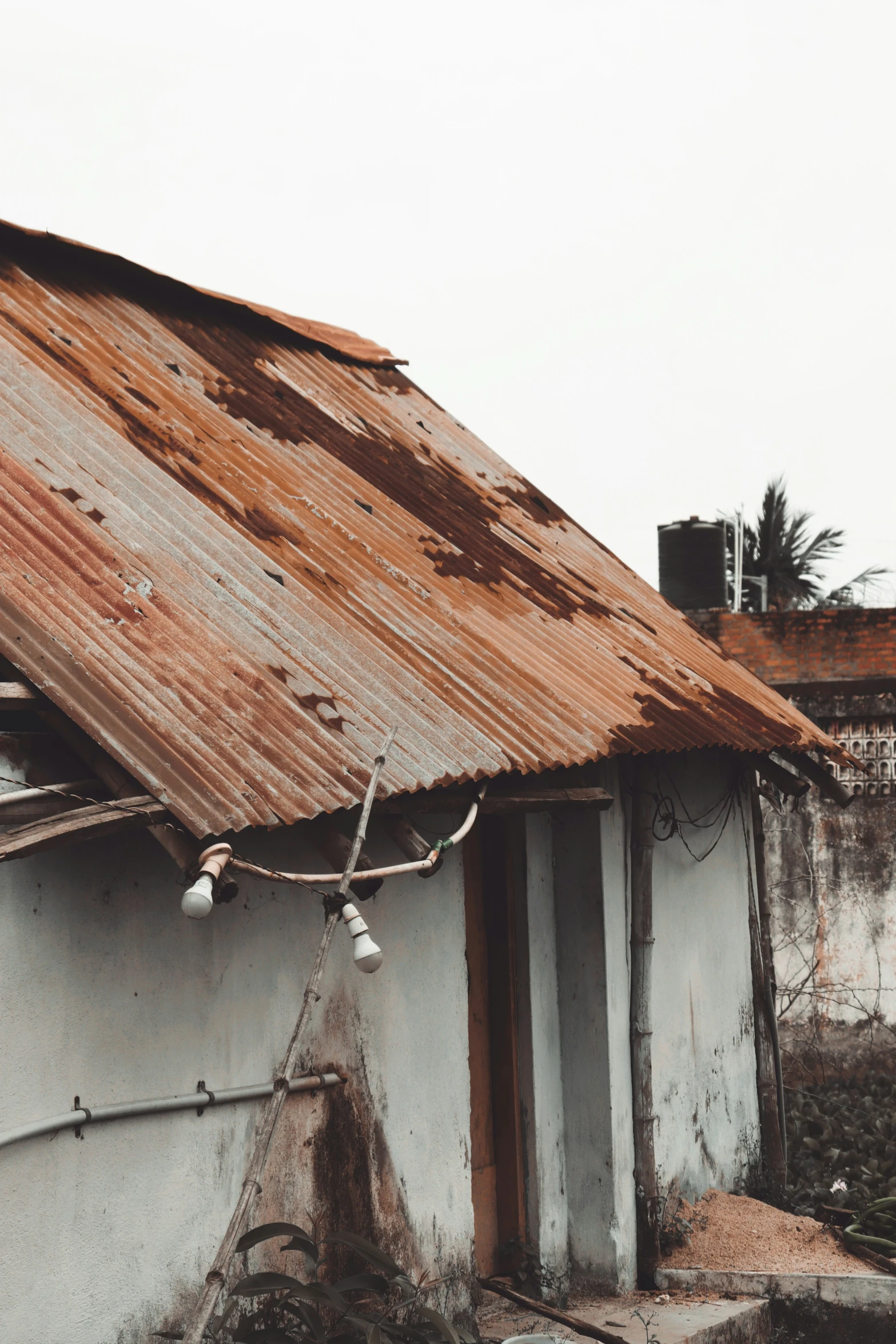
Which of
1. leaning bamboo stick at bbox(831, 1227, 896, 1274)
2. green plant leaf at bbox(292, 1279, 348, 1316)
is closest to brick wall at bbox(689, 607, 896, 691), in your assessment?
leaning bamboo stick at bbox(831, 1227, 896, 1274)

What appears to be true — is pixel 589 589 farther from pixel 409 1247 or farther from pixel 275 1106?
pixel 275 1106

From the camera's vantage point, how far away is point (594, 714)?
6.52 m

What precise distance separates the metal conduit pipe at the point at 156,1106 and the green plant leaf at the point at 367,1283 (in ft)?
2.33

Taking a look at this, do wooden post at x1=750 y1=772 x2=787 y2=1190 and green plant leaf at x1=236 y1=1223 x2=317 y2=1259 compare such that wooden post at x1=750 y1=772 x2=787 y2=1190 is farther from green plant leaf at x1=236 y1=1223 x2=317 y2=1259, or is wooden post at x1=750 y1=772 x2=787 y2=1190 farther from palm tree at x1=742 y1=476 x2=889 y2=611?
palm tree at x1=742 y1=476 x2=889 y2=611

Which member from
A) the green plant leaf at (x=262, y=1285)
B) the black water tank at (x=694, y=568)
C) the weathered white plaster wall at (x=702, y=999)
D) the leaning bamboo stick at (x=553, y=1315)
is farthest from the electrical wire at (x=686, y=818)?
the black water tank at (x=694, y=568)

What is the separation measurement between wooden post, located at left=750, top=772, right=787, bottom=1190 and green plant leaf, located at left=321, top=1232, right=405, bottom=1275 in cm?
500

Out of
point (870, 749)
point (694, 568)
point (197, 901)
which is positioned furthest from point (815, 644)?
point (197, 901)

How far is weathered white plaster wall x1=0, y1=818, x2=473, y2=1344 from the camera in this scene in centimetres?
420

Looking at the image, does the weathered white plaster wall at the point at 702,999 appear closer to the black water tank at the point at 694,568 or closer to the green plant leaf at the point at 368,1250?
the green plant leaf at the point at 368,1250

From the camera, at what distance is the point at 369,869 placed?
4.57 meters

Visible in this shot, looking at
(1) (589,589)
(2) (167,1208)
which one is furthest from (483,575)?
(2) (167,1208)

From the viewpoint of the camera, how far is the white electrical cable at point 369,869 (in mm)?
3982

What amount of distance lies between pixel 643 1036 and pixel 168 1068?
3471 mm

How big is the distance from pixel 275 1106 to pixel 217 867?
672 millimetres
